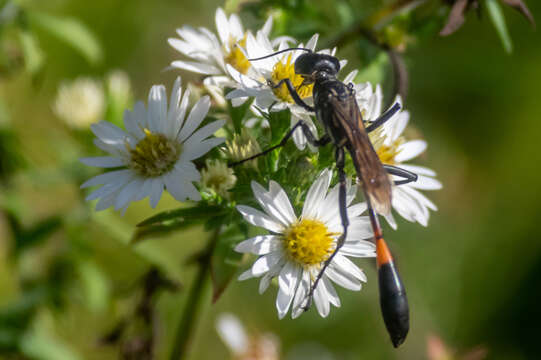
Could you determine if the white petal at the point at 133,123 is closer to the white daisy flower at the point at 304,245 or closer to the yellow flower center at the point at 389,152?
the white daisy flower at the point at 304,245

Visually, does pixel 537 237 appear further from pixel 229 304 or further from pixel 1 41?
pixel 1 41

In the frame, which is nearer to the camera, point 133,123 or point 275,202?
point 275,202

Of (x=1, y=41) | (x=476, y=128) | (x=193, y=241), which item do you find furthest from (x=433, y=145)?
(x=1, y=41)

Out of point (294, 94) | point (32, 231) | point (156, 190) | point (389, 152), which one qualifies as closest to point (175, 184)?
point (156, 190)

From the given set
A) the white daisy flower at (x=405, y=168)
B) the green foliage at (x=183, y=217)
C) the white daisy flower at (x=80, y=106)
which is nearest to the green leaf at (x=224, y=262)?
the green foliage at (x=183, y=217)

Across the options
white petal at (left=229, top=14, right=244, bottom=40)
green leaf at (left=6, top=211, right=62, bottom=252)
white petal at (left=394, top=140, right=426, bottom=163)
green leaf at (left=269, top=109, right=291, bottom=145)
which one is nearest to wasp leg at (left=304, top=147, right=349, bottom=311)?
green leaf at (left=269, top=109, right=291, bottom=145)

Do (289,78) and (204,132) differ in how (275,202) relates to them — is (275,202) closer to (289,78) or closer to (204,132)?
(204,132)
